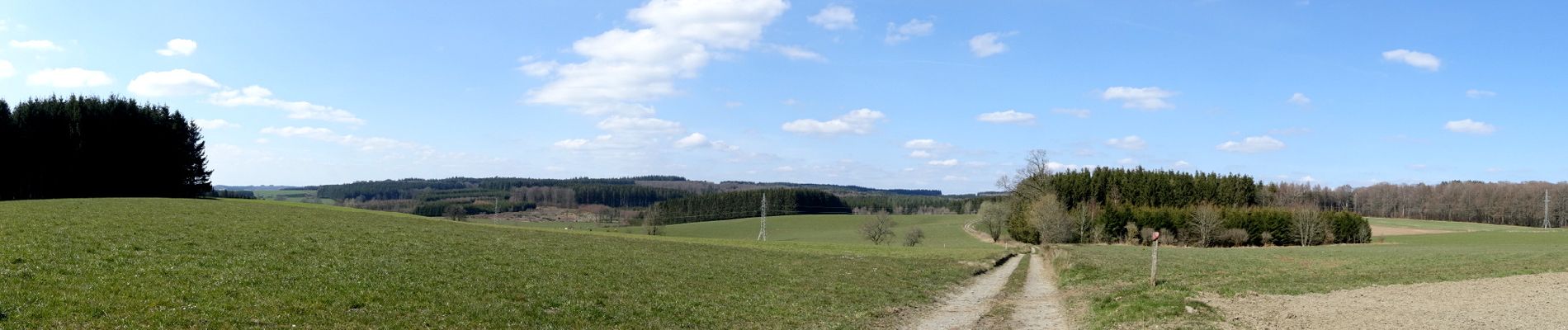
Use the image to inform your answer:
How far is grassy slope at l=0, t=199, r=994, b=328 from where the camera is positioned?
1436cm

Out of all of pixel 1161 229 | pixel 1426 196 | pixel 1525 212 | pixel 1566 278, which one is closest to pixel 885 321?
pixel 1566 278

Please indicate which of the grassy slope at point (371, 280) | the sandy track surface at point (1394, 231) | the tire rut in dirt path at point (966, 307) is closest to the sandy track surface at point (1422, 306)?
the tire rut in dirt path at point (966, 307)

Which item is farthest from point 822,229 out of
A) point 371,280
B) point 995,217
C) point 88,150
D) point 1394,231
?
point 371,280

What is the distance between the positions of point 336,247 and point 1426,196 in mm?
218188

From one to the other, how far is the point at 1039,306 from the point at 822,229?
118 m

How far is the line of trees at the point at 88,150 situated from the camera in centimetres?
7012

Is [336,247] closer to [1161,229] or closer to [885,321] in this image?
[885,321]

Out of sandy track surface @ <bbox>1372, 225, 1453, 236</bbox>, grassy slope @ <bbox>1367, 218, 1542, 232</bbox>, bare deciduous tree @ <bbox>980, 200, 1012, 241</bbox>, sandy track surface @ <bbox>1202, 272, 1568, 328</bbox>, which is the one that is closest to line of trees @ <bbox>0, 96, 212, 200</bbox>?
sandy track surface @ <bbox>1202, 272, 1568, 328</bbox>

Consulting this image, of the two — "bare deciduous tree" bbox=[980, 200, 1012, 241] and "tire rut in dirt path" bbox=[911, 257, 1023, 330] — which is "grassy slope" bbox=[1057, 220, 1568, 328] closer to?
"tire rut in dirt path" bbox=[911, 257, 1023, 330]

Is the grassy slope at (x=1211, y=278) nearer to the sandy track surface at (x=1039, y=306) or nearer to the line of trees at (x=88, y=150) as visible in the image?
the sandy track surface at (x=1039, y=306)

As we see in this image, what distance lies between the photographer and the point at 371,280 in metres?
19.2

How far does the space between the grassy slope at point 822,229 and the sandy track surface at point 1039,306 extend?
2967 inches

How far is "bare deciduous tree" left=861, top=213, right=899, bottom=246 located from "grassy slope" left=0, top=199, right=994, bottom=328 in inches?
3099

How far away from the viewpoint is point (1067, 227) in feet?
321
